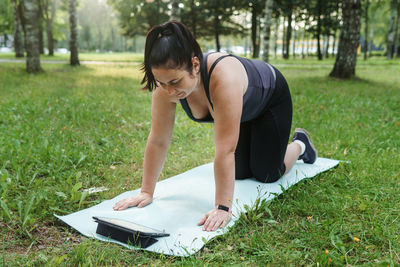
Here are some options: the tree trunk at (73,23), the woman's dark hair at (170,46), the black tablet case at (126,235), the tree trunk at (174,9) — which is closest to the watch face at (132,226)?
the black tablet case at (126,235)

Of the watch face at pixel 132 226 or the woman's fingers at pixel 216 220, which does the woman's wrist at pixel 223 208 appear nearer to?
the woman's fingers at pixel 216 220

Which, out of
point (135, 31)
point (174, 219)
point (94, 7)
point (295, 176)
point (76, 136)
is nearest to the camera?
point (174, 219)

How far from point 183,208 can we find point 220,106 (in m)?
0.89

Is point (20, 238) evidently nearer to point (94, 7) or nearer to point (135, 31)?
point (135, 31)

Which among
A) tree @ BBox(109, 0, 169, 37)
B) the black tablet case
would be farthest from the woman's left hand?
tree @ BBox(109, 0, 169, 37)

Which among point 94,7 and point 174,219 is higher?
point 94,7

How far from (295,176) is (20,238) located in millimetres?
2276

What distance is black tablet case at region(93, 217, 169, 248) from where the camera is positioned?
2.05 meters

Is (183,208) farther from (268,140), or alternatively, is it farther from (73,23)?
(73,23)

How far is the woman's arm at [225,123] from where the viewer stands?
2.09 metres

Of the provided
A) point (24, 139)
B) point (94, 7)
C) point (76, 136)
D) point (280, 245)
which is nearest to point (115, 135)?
point (76, 136)

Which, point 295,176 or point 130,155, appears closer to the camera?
point 295,176

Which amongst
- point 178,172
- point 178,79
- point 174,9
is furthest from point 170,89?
point 174,9

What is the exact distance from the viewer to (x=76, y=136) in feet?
13.6
